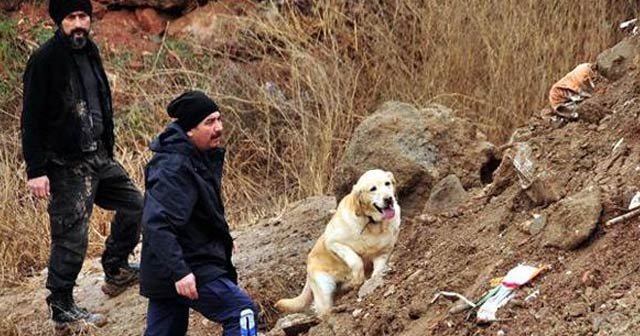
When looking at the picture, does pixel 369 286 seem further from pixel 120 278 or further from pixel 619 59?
pixel 120 278

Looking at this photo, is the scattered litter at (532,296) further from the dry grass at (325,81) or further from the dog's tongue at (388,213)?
the dry grass at (325,81)

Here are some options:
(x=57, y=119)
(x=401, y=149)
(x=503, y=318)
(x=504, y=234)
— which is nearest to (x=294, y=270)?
(x=401, y=149)

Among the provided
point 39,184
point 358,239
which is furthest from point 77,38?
point 358,239

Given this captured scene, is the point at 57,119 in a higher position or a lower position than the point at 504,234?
higher

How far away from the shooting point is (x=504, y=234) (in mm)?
6039

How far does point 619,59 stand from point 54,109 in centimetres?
332

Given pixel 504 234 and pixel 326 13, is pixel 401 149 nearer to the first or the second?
pixel 504 234

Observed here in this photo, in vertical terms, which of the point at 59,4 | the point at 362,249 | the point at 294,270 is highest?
the point at 59,4

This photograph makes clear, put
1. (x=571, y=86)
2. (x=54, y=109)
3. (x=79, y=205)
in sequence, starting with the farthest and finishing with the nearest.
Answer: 1. (x=79, y=205)
2. (x=54, y=109)
3. (x=571, y=86)

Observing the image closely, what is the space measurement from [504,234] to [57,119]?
2.88 m

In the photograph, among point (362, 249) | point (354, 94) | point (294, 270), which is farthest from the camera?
point (354, 94)

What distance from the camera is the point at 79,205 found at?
24.7ft

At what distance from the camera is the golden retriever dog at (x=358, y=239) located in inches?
267

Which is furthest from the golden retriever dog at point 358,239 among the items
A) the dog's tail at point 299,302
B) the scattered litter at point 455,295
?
the scattered litter at point 455,295
